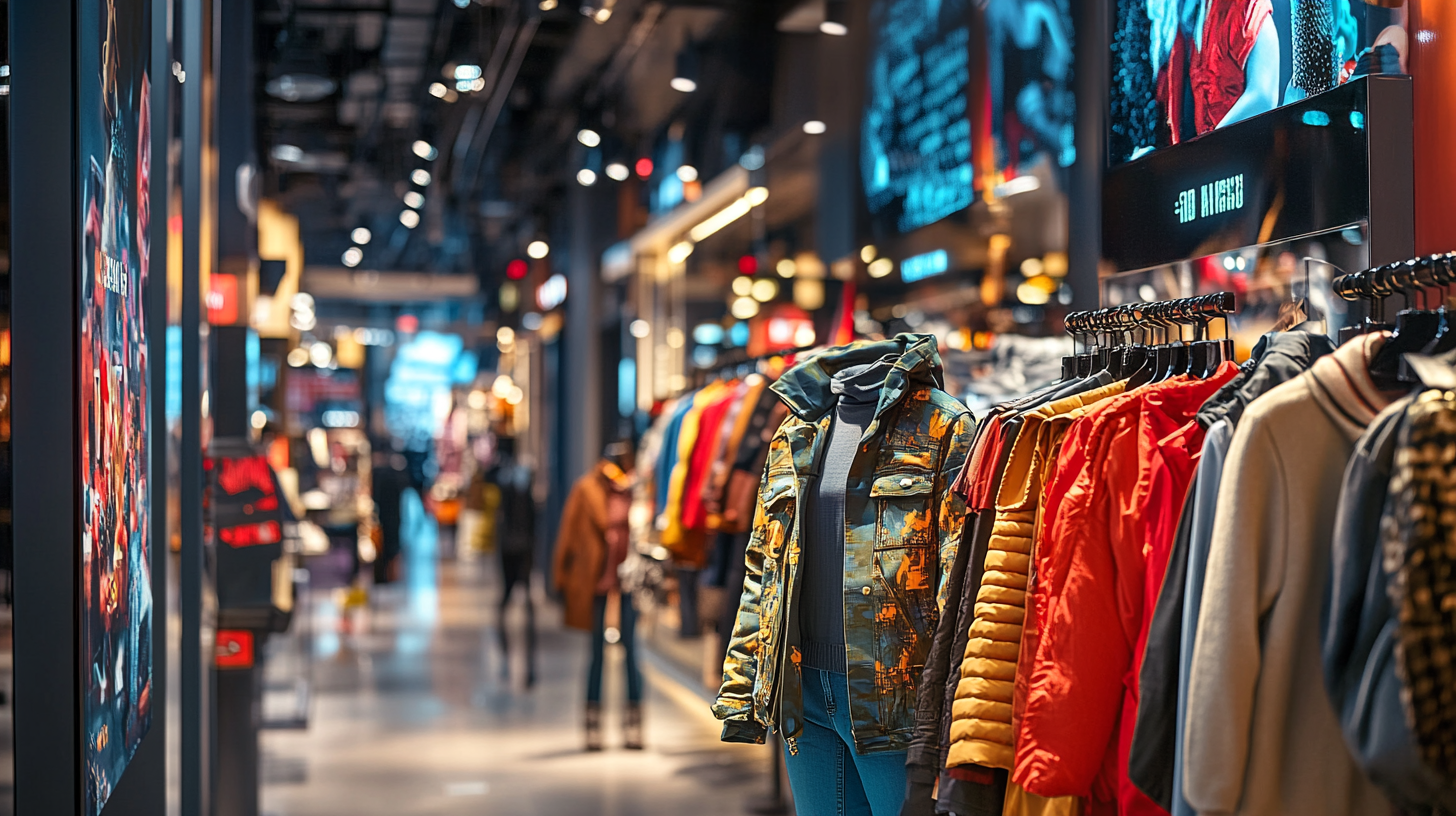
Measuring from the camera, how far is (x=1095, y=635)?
228 cm

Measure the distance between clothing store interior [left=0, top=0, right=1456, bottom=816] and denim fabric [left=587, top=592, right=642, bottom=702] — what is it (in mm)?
26

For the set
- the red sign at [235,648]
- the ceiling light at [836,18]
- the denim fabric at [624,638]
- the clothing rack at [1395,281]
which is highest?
the ceiling light at [836,18]

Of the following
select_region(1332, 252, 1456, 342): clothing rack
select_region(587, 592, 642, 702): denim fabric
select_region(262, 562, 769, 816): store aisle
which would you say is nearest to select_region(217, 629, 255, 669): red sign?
select_region(262, 562, 769, 816): store aisle

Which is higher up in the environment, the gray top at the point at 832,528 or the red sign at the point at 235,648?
the gray top at the point at 832,528

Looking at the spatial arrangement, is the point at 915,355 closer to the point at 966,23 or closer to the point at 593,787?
the point at 966,23

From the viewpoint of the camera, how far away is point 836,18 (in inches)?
253

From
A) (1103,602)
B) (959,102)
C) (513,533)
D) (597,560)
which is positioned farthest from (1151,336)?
(513,533)

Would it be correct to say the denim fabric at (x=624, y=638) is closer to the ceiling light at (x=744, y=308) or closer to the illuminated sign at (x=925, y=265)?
the ceiling light at (x=744, y=308)

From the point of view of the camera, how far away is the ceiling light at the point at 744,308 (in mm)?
7777

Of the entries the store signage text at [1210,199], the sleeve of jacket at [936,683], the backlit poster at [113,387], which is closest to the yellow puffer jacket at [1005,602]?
the sleeve of jacket at [936,683]

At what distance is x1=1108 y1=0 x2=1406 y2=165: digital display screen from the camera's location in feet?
9.31

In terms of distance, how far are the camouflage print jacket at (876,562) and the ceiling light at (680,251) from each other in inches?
267

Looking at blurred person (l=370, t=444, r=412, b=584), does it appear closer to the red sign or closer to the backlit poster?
the red sign

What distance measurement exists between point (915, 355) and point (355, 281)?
863 inches
